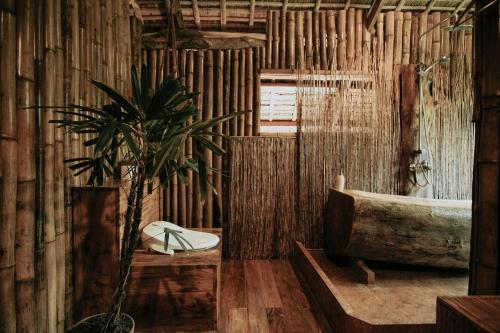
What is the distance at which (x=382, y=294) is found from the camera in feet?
7.85

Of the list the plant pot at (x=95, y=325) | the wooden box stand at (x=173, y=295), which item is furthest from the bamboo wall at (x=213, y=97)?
the plant pot at (x=95, y=325)

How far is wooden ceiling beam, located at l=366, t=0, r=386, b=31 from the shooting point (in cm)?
351

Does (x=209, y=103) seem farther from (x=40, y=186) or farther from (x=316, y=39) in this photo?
(x=40, y=186)

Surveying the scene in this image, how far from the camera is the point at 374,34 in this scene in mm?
3867

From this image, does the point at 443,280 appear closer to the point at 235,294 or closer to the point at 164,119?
the point at 235,294

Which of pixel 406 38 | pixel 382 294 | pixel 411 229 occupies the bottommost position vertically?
pixel 382 294

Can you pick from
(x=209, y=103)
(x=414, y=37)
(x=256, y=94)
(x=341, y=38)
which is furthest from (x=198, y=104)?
(x=414, y=37)

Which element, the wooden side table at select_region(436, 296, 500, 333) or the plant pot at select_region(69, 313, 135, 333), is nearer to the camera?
the wooden side table at select_region(436, 296, 500, 333)

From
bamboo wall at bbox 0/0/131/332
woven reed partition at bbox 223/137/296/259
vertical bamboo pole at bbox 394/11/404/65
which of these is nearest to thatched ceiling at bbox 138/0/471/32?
vertical bamboo pole at bbox 394/11/404/65

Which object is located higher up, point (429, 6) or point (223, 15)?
point (429, 6)

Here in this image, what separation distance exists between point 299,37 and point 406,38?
1.40m

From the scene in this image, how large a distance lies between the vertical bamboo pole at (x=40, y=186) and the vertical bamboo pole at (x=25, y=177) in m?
0.06

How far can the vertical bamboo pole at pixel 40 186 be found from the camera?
1699 millimetres

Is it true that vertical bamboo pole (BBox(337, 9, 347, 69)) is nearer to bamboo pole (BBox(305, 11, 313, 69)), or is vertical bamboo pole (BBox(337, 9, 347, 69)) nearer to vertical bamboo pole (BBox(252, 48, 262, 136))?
bamboo pole (BBox(305, 11, 313, 69))
